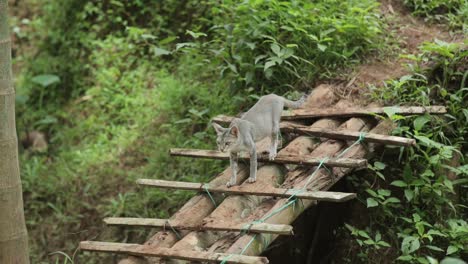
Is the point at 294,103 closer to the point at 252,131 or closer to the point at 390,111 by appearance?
the point at 252,131

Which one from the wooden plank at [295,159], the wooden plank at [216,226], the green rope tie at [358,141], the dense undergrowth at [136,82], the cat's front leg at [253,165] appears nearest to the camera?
the wooden plank at [216,226]

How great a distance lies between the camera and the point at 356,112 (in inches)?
254

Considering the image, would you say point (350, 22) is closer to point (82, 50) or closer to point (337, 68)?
point (337, 68)

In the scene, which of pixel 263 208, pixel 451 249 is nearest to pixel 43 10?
pixel 263 208

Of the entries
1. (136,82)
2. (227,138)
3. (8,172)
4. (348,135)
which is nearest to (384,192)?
(348,135)

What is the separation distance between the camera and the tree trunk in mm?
4930

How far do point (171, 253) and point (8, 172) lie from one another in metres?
1.31

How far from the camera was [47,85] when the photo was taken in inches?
399

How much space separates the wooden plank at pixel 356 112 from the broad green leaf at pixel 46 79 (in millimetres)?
4506

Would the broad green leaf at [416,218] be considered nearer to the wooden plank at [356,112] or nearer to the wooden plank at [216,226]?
the wooden plank at [356,112]

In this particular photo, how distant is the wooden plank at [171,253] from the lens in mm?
4672

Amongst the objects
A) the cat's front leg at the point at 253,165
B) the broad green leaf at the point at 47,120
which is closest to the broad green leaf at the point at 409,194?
the cat's front leg at the point at 253,165

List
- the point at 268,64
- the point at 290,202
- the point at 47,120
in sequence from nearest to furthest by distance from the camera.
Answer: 1. the point at 290,202
2. the point at 268,64
3. the point at 47,120

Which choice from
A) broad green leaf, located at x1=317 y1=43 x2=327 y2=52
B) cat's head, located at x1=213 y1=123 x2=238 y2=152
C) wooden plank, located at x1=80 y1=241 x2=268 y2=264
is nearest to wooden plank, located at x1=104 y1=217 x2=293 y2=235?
wooden plank, located at x1=80 y1=241 x2=268 y2=264
